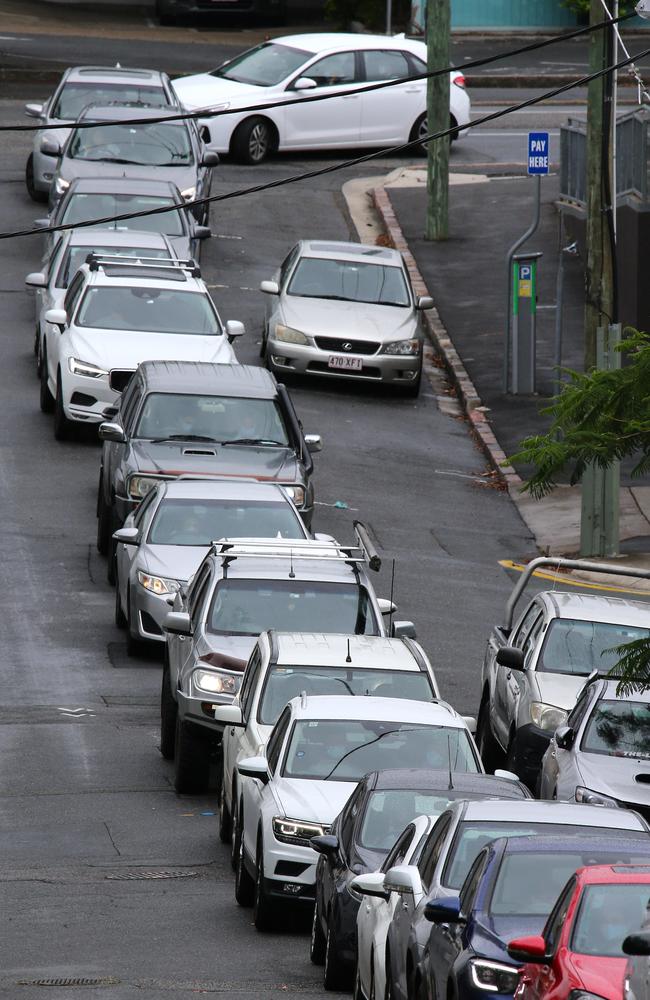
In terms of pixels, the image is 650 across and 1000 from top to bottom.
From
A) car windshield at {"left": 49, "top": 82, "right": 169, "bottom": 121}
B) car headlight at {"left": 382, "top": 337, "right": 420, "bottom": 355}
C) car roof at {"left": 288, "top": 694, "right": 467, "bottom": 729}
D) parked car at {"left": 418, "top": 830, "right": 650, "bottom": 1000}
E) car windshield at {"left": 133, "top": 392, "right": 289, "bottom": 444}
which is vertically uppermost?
car windshield at {"left": 49, "top": 82, "right": 169, "bottom": 121}

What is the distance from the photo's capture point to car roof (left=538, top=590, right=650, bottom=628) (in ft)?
57.6

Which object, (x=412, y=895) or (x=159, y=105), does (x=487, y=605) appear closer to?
(x=412, y=895)

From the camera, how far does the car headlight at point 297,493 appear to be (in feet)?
71.8

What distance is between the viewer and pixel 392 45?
4003cm

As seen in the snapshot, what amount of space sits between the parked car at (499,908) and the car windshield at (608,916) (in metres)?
0.01

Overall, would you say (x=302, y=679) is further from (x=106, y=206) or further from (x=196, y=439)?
(x=106, y=206)

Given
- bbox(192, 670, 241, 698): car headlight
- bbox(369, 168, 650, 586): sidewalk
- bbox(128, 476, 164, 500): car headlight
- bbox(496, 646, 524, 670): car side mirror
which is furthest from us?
bbox(369, 168, 650, 586): sidewalk

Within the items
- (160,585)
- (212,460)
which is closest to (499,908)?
(160,585)

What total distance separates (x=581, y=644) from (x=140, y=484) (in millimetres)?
6010

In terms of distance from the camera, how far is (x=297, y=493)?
2195 centimetres

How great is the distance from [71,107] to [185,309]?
1010 centimetres

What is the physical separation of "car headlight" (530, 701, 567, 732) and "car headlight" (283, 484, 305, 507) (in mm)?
5755

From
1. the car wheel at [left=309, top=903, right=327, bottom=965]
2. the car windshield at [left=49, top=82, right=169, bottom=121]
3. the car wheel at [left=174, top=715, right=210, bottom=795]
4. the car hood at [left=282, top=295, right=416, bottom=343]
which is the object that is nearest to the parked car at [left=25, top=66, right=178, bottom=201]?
the car windshield at [left=49, top=82, right=169, bottom=121]

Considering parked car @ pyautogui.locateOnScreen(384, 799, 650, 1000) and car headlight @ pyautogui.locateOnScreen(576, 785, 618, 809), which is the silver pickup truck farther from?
parked car @ pyautogui.locateOnScreen(384, 799, 650, 1000)
